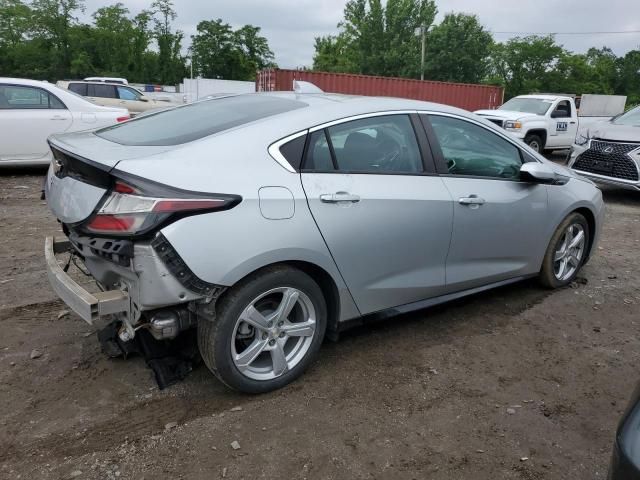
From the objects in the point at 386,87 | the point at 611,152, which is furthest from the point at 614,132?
the point at 386,87

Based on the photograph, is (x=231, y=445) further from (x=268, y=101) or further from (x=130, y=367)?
(x=268, y=101)

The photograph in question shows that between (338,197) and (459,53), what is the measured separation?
155ft

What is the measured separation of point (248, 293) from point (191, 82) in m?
38.4

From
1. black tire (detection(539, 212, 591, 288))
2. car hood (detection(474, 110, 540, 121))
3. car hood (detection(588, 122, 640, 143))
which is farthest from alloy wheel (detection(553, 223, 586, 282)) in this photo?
car hood (detection(474, 110, 540, 121))

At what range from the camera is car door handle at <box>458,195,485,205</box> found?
3.52 meters

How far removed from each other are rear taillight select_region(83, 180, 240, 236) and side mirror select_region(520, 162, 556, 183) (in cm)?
234

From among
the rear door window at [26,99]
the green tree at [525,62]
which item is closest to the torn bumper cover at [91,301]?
the rear door window at [26,99]

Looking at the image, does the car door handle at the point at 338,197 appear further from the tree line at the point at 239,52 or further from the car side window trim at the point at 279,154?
the tree line at the point at 239,52

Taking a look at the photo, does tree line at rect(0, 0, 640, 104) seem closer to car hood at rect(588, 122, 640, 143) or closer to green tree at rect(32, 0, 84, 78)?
green tree at rect(32, 0, 84, 78)

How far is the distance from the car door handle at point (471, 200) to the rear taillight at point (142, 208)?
1681 mm

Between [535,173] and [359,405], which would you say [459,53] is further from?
[359,405]

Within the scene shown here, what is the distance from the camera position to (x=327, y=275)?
3010mm

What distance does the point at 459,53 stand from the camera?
151ft

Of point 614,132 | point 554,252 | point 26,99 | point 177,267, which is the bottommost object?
point 554,252
